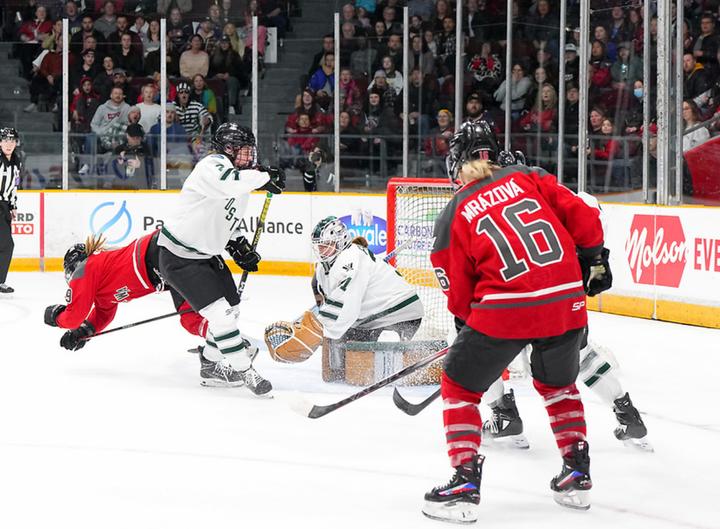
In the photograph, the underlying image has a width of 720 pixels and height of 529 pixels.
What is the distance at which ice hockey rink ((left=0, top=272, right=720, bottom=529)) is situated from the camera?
2395 mm

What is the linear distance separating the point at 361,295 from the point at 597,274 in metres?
1.50

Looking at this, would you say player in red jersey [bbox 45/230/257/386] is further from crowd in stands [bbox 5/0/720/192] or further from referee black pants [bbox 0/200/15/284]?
crowd in stands [bbox 5/0/720/192]

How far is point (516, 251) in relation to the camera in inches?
88.1

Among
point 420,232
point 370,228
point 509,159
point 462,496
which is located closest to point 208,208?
point 509,159

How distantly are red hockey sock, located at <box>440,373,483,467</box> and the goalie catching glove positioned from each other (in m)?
1.76

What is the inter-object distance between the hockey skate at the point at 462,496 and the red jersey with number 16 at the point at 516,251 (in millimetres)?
359

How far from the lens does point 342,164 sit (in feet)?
27.7

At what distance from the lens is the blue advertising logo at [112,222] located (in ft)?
27.6

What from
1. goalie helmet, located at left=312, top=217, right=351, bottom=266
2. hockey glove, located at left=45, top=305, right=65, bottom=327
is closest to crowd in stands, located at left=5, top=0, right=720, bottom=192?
goalie helmet, located at left=312, top=217, right=351, bottom=266

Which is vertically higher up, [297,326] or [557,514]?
[297,326]

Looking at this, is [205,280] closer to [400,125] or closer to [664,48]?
[664,48]

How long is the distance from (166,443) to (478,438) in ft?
4.09

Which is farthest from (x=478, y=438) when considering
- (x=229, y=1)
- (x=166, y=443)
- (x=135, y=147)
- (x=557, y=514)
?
(x=229, y=1)

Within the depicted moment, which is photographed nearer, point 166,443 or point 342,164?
point 166,443
